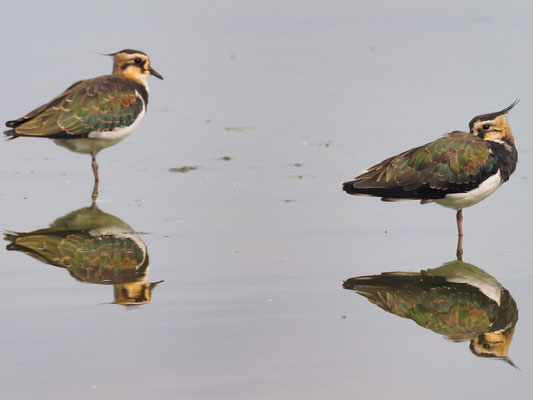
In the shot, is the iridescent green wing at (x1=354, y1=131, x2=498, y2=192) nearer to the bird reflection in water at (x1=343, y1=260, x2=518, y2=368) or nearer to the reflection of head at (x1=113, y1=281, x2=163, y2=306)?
the bird reflection in water at (x1=343, y1=260, x2=518, y2=368)

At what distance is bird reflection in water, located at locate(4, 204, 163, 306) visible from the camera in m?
10.4

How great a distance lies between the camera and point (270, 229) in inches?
487

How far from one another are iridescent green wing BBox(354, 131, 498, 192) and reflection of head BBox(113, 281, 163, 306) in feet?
9.20

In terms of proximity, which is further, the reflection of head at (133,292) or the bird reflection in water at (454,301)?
the reflection of head at (133,292)

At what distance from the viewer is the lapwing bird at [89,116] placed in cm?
1450

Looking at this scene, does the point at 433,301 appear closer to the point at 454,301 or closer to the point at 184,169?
the point at 454,301

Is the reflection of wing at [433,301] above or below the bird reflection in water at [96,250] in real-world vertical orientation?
below

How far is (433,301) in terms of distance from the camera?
32.6ft

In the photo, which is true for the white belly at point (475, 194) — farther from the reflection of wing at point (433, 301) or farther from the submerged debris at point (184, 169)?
the submerged debris at point (184, 169)

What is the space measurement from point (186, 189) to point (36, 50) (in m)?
10.3

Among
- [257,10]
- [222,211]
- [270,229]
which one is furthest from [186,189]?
[257,10]

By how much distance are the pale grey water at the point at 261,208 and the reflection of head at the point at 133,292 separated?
0.37ft

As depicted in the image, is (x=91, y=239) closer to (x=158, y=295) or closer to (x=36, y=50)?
(x=158, y=295)

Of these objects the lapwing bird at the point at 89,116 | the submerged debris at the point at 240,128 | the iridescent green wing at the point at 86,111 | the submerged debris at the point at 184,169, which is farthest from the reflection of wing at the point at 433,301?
the submerged debris at the point at 240,128
